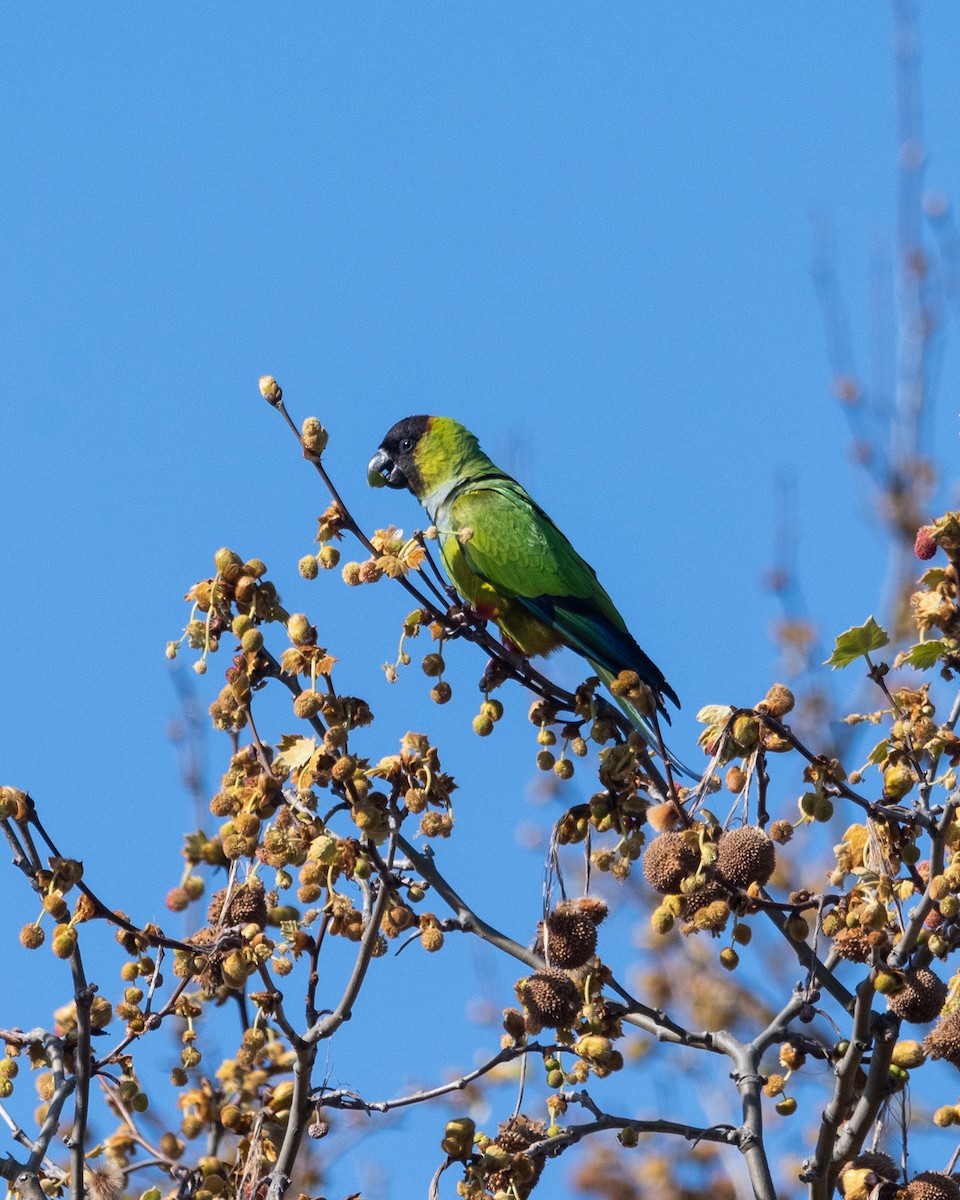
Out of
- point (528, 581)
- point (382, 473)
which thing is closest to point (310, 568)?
point (528, 581)

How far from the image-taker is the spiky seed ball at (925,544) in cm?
290

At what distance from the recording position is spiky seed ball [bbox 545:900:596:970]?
10.1ft

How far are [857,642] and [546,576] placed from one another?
286cm

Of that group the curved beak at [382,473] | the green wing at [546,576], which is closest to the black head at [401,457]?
the curved beak at [382,473]

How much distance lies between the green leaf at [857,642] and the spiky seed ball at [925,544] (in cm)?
19

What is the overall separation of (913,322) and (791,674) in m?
2.03

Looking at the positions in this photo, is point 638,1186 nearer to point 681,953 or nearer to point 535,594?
point 681,953

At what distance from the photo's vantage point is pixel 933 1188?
290cm

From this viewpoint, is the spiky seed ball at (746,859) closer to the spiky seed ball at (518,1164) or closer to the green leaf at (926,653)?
A: the green leaf at (926,653)

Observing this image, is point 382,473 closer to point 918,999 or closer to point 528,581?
point 528,581

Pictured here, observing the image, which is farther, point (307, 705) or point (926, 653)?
point (307, 705)

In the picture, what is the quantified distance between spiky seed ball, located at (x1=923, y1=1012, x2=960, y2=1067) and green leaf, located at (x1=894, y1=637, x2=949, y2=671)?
2.35 ft

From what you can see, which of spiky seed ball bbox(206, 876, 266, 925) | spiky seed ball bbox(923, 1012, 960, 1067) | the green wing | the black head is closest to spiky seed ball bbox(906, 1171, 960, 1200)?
spiky seed ball bbox(923, 1012, 960, 1067)

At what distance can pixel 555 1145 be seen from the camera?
302 centimetres
